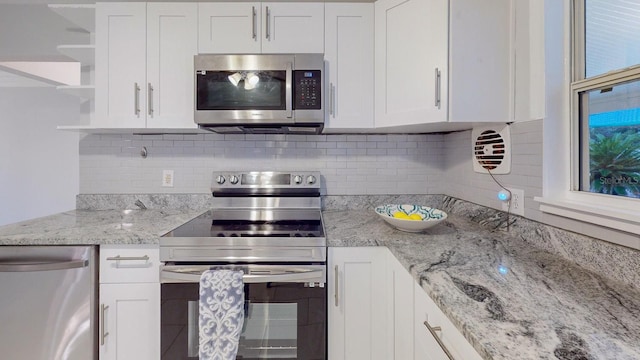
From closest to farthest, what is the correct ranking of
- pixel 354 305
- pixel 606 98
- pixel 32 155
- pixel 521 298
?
pixel 521 298 → pixel 606 98 → pixel 354 305 → pixel 32 155

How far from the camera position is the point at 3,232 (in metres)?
1.45

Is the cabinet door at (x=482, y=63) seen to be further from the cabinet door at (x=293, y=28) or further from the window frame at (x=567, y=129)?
the cabinet door at (x=293, y=28)

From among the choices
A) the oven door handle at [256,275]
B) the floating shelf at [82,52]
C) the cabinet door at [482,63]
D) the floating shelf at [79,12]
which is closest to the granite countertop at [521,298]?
the oven door handle at [256,275]

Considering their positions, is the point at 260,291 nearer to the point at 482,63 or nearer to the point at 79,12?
the point at 482,63

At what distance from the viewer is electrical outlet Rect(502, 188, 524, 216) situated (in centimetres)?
132

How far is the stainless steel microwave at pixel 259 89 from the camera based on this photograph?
1.65m

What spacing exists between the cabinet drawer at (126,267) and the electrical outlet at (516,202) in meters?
1.64

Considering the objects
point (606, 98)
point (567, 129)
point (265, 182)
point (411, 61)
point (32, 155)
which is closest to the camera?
point (606, 98)

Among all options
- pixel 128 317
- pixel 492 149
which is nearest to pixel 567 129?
pixel 492 149

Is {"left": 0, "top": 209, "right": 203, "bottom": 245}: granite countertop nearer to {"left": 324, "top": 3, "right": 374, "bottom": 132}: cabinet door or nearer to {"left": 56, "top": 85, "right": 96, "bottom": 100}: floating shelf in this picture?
{"left": 56, "top": 85, "right": 96, "bottom": 100}: floating shelf

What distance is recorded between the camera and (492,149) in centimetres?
150

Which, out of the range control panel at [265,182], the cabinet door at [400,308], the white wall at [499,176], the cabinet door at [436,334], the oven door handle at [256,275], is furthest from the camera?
the range control panel at [265,182]

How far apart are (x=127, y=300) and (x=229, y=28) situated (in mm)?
1497

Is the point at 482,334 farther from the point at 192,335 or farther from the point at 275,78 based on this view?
the point at 275,78
